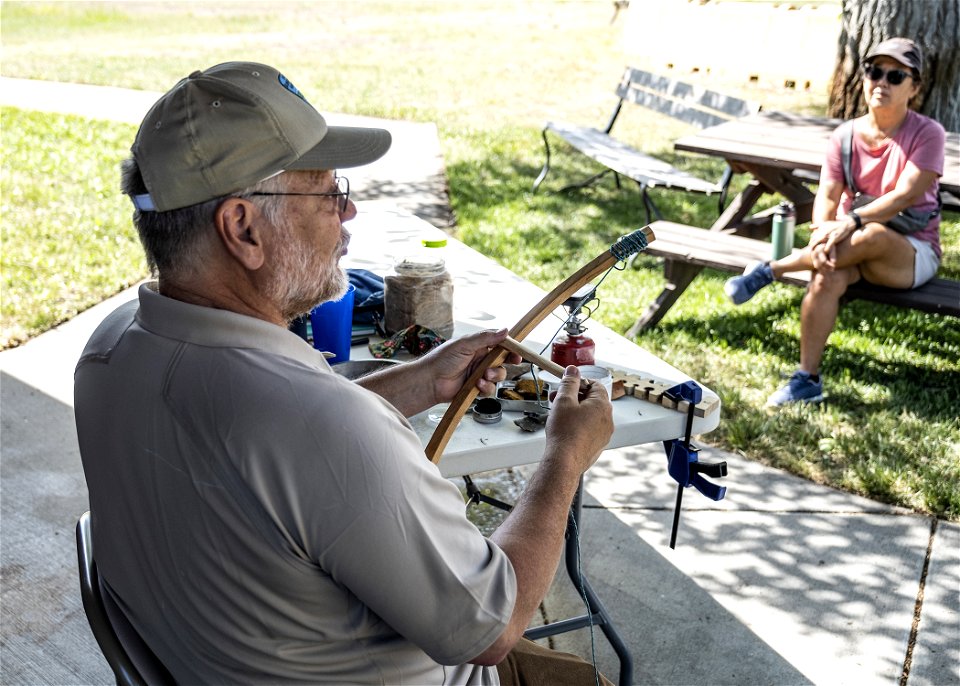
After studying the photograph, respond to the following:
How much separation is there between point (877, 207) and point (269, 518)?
4066 mm

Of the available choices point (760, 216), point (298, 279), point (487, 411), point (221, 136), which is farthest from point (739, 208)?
point (221, 136)

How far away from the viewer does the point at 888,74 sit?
183 inches

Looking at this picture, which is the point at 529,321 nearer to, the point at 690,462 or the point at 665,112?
the point at 690,462

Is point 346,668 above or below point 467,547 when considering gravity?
below

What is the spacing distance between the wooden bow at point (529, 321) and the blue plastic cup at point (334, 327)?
440mm

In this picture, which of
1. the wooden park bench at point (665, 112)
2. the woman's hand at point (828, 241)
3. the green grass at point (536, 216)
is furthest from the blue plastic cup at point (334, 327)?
the wooden park bench at point (665, 112)

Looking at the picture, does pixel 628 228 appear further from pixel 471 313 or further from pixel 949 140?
pixel 471 313

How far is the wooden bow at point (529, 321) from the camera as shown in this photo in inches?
84.0

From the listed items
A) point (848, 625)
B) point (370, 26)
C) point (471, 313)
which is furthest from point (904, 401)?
point (370, 26)

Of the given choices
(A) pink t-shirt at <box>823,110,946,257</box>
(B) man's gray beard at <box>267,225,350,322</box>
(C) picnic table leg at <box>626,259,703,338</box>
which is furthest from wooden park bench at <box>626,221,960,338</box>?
(B) man's gray beard at <box>267,225,350,322</box>

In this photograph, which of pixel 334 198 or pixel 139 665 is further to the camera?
pixel 334 198

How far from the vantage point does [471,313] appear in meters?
3.01

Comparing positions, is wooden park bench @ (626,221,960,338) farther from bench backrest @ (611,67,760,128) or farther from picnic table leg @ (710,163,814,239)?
bench backrest @ (611,67,760,128)

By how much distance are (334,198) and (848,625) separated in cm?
242
